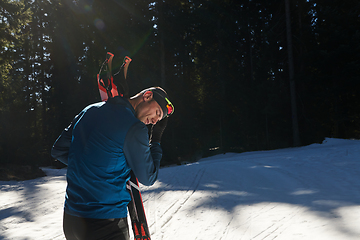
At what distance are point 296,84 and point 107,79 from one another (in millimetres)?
22100

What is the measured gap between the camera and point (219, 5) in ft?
85.2

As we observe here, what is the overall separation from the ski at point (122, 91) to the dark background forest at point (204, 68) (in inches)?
581

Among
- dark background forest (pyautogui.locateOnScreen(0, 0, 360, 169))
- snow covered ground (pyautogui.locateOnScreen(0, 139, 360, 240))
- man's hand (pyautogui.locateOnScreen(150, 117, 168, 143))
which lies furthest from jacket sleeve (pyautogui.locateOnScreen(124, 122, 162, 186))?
dark background forest (pyautogui.locateOnScreen(0, 0, 360, 169))

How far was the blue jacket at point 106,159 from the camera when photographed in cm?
142

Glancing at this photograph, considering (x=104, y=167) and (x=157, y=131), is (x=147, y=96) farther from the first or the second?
(x=104, y=167)

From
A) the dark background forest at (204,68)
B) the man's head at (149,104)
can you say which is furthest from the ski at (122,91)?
the dark background forest at (204,68)

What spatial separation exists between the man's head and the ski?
143mm

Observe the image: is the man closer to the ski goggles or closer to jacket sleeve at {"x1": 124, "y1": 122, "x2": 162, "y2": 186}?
jacket sleeve at {"x1": 124, "y1": 122, "x2": 162, "y2": 186}

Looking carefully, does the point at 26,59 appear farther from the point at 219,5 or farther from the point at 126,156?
the point at 126,156

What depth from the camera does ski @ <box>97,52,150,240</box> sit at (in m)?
1.78

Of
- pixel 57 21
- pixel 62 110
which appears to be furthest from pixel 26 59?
pixel 62 110

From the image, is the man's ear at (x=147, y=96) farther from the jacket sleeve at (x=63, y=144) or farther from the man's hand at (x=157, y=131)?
the jacket sleeve at (x=63, y=144)

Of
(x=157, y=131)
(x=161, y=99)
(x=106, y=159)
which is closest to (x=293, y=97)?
(x=157, y=131)

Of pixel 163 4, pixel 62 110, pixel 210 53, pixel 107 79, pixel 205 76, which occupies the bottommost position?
pixel 107 79
